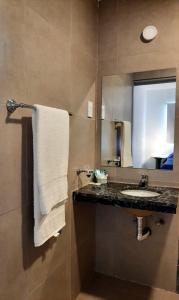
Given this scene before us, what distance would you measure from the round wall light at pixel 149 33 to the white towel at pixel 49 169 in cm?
106

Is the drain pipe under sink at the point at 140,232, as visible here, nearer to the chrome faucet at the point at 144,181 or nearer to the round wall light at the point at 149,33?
the chrome faucet at the point at 144,181

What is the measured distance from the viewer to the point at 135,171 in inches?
82.4

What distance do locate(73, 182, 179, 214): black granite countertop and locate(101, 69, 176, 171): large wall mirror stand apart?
239 millimetres

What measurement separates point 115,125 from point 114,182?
0.53 meters

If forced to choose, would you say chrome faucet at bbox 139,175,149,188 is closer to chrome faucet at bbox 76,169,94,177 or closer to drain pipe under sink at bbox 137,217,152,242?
drain pipe under sink at bbox 137,217,152,242

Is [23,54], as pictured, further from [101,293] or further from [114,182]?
[101,293]

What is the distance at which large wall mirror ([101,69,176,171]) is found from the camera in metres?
1.96

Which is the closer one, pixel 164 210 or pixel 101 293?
pixel 164 210

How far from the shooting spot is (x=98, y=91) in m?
2.20

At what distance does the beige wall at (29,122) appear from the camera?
1158 mm

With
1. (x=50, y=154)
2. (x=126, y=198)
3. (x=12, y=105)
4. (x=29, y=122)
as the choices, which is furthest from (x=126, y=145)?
(x=12, y=105)

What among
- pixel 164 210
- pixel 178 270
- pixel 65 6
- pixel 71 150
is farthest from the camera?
pixel 178 270

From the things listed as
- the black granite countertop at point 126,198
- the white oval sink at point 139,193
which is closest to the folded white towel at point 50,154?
the black granite countertop at point 126,198

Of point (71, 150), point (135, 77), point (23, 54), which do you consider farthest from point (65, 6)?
point (71, 150)
